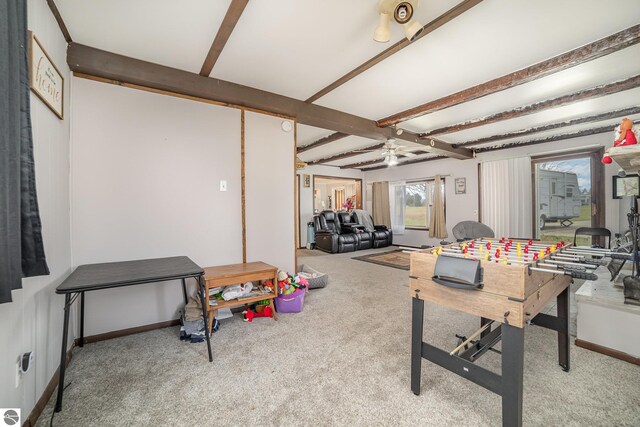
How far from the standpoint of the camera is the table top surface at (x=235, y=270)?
7.64ft

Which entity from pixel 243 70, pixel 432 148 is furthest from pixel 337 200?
pixel 243 70

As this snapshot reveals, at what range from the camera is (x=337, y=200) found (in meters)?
11.0

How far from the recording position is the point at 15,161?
40.1 inches

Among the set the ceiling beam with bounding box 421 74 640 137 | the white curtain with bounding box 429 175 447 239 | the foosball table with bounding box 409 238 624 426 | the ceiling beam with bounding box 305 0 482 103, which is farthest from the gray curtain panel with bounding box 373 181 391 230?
the foosball table with bounding box 409 238 624 426

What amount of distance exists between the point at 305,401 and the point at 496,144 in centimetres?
602

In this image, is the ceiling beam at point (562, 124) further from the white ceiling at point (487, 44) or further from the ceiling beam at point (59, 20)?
the ceiling beam at point (59, 20)

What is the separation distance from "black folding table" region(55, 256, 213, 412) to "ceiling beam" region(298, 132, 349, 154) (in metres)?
3.40

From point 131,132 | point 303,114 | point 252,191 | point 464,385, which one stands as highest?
point 303,114

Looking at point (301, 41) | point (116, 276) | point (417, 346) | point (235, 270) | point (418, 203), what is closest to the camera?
point (417, 346)

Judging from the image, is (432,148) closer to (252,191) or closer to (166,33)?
(252,191)

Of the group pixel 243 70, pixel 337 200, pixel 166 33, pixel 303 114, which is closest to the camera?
pixel 166 33

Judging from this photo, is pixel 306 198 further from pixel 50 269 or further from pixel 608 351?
pixel 608 351

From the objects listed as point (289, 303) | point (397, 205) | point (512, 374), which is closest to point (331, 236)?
point (397, 205)

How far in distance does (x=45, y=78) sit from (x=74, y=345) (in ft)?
6.44
